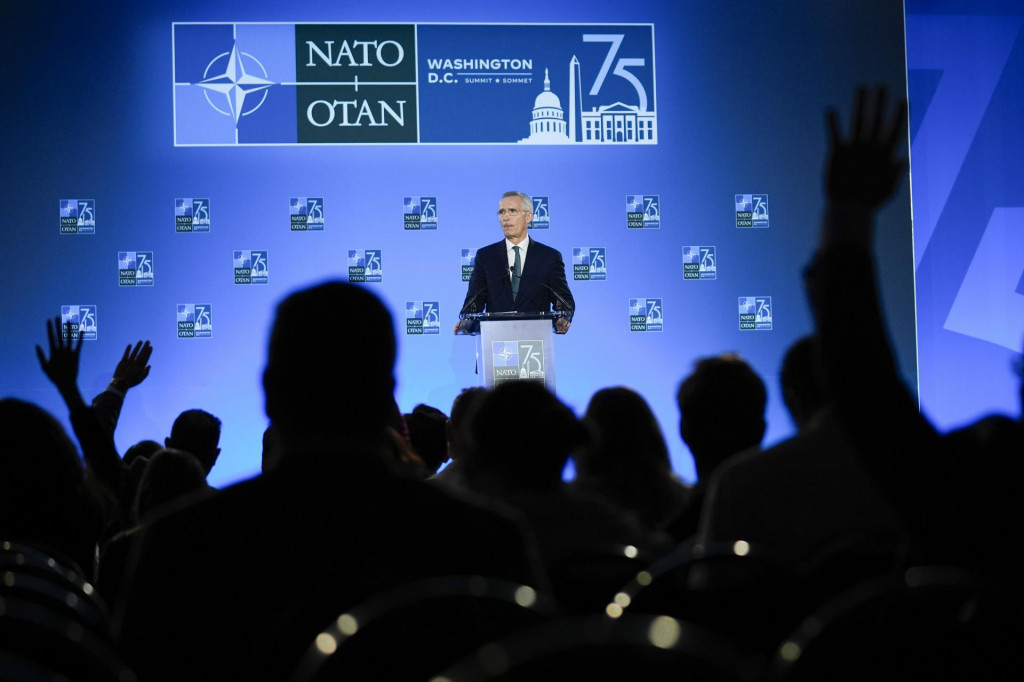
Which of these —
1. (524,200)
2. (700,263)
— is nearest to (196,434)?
(524,200)

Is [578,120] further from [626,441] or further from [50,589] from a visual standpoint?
[50,589]

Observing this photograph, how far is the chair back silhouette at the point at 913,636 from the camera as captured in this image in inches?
38.9

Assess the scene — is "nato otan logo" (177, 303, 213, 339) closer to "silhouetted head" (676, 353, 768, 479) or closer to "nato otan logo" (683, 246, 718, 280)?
"nato otan logo" (683, 246, 718, 280)

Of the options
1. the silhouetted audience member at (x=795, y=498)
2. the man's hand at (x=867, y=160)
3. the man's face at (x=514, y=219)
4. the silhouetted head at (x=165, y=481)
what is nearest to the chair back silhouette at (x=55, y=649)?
the man's hand at (x=867, y=160)

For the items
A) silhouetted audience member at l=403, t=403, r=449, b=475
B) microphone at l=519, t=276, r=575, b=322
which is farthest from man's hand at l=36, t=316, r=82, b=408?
microphone at l=519, t=276, r=575, b=322

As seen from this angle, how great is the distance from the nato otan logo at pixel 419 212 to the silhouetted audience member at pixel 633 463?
515cm

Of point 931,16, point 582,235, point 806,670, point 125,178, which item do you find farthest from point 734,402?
point 931,16

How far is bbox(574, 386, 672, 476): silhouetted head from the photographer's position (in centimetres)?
291

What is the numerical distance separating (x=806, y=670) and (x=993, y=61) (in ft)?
28.6

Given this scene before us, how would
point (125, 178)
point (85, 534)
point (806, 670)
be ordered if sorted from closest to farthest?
point (806, 670)
point (85, 534)
point (125, 178)

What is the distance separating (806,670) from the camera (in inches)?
38.6

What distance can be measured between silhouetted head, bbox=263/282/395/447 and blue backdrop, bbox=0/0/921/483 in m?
6.19

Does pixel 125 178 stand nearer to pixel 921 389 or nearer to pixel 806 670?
pixel 921 389

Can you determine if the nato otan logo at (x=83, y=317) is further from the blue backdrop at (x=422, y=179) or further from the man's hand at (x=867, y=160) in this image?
the man's hand at (x=867, y=160)
